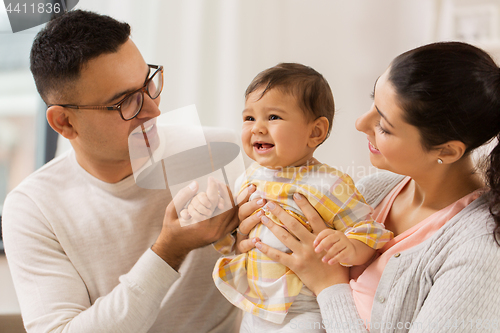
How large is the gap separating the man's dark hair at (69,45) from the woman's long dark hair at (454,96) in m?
0.91

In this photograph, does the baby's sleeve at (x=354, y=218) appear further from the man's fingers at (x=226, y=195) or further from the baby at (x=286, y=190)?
the man's fingers at (x=226, y=195)

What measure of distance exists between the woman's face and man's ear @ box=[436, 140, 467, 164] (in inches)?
0.8

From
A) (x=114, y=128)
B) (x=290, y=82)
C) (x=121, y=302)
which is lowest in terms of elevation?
(x=121, y=302)

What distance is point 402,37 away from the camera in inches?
74.3

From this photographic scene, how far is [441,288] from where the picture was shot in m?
0.86

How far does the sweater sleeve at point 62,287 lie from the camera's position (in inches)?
46.0

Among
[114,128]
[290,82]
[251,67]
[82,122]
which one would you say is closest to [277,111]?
[290,82]

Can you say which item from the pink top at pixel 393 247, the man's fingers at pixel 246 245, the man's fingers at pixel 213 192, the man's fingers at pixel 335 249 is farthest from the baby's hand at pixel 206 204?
the pink top at pixel 393 247

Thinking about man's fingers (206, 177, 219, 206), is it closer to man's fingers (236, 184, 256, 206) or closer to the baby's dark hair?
man's fingers (236, 184, 256, 206)

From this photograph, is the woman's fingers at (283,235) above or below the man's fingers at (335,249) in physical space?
below

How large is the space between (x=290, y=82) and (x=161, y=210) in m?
0.68

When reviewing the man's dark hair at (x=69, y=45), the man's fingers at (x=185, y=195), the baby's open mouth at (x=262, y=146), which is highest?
the man's dark hair at (x=69, y=45)

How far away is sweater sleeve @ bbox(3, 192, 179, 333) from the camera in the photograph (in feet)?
3.83

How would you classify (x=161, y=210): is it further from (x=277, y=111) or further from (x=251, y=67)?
(x=251, y=67)
